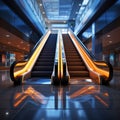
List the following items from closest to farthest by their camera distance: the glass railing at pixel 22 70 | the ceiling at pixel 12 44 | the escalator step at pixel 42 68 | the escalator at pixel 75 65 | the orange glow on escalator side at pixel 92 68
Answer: the glass railing at pixel 22 70
the orange glow on escalator side at pixel 92 68
the escalator at pixel 75 65
the escalator step at pixel 42 68
the ceiling at pixel 12 44

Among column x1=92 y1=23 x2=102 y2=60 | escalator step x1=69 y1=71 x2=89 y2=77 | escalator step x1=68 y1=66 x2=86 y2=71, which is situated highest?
column x1=92 y1=23 x2=102 y2=60

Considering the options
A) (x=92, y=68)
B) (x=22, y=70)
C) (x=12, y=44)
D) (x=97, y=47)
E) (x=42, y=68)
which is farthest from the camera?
(x=12, y=44)

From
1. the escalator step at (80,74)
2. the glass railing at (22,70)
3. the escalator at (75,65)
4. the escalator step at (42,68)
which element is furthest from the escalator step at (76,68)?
the glass railing at (22,70)

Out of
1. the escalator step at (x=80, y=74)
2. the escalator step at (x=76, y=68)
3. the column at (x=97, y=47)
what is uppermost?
the column at (x=97, y=47)

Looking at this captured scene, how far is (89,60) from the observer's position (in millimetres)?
9344

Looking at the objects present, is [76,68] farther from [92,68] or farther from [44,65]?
[44,65]

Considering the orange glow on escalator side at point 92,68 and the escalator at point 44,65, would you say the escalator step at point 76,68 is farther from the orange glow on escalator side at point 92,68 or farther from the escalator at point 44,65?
the escalator at point 44,65

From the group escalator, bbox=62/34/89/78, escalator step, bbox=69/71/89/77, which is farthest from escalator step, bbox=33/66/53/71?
escalator step, bbox=69/71/89/77

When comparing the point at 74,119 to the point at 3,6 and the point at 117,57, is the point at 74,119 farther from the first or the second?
the point at 117,57

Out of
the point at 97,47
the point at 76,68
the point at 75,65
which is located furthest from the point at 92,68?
the point at 97,47

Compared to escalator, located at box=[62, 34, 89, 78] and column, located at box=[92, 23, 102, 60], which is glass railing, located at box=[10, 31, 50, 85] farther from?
column, located at box=[92, 23, 102, 60]

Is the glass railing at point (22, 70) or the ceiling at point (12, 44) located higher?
the ceiling at point (12, 44)

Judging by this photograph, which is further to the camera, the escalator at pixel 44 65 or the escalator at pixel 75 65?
the escalator at pixel 75 65

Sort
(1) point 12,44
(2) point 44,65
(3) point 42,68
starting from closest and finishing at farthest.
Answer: (3) point 42,68 < (2) point 44,65 < (1) point 12,44
